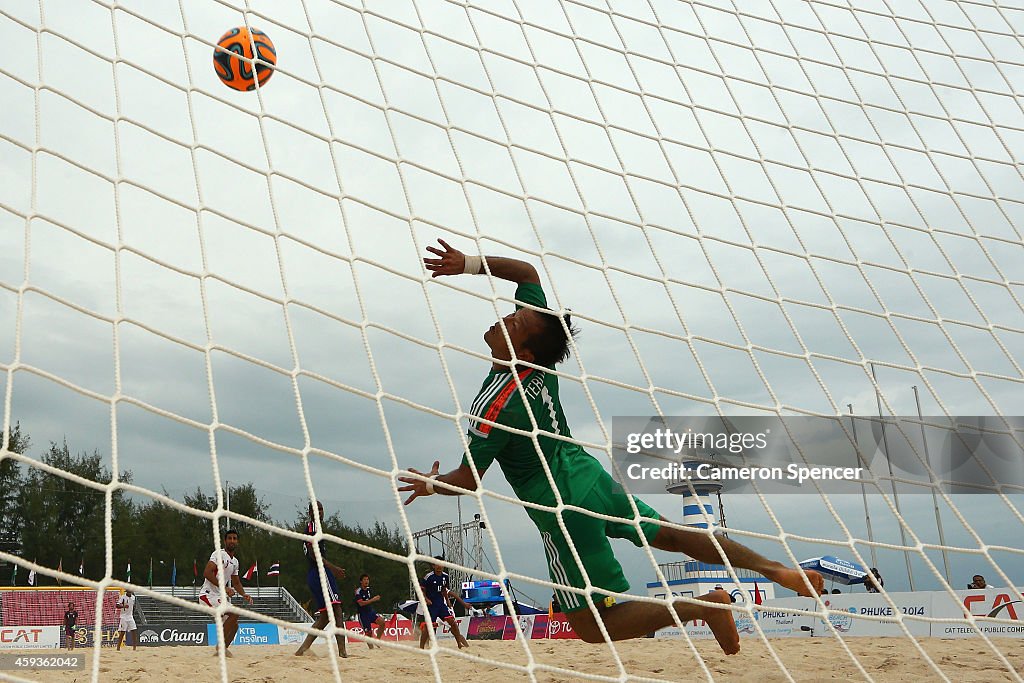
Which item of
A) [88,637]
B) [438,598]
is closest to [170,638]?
[88,637]

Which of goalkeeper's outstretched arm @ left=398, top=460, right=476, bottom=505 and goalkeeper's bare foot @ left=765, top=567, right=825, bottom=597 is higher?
goalkeeper's outstretched arm @ left=398, top=460, right=476, bottom=505

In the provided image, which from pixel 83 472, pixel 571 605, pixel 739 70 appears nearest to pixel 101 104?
pixel 571 605

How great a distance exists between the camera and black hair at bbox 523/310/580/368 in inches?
151

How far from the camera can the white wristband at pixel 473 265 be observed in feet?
12.8

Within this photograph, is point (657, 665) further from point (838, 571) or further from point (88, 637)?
point (88, 637)

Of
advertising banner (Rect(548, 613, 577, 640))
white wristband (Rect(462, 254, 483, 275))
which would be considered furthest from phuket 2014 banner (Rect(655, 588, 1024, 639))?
white wristband (Rect(462, 254, 483, 275))

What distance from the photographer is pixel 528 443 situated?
3641mm

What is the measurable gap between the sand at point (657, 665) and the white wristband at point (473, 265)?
1.69m

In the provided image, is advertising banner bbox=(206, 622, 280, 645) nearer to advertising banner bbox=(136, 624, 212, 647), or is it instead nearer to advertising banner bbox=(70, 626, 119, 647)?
advertising banner bbox=(136, 624, 212, 647)

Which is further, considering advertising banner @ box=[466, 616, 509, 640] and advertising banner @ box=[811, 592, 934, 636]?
advertising banner @ box=[466, 616, 509, 640]

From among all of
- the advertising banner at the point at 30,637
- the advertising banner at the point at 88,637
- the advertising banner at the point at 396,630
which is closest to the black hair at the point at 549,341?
the advertising banner at the point at 396,630

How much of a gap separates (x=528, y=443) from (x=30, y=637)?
16.4m

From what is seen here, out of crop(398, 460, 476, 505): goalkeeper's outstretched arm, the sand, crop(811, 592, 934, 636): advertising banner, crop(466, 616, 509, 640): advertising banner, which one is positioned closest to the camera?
crop(398, 460, 476, 505): goalkeeper's outstretched arm

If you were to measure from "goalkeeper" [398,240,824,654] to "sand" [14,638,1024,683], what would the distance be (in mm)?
757
